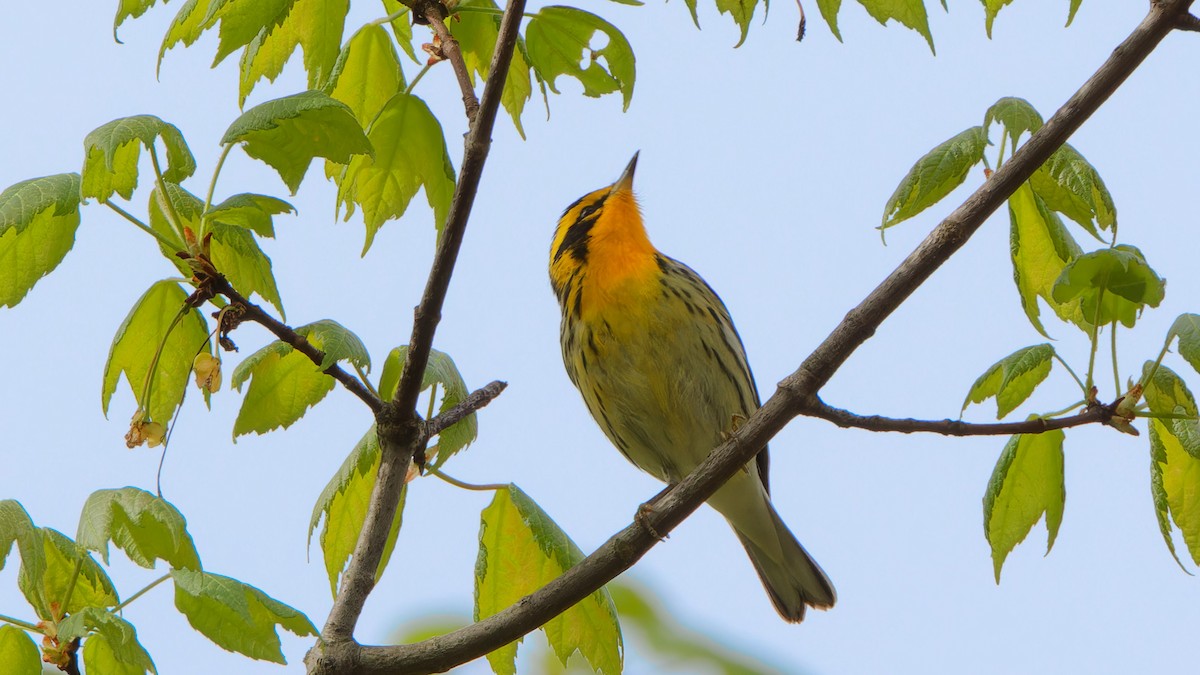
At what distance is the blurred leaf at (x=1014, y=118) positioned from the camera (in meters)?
2.65

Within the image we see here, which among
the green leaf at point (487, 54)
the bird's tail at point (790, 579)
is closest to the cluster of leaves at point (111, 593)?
the green leaf at point (487, 54)

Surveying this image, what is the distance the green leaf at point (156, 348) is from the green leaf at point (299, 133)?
0.55 metres

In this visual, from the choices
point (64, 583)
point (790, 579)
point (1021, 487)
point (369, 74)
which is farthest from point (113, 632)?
point (790, 579)

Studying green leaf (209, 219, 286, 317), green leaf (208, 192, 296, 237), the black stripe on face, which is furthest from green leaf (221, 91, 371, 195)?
the black stripe on face

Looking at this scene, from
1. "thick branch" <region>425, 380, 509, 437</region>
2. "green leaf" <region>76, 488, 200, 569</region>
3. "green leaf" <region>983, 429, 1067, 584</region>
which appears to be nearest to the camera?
"green leaf" <region>76, 488, 200, 569</region>

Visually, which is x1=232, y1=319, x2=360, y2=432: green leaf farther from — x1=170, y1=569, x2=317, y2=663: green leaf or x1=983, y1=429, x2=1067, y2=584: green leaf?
x1=983, y1=429, x2=1067, y2=584: green leaf

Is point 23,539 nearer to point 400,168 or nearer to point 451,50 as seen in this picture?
point 400,168

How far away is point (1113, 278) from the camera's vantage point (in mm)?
2418

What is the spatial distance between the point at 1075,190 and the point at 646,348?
97.5 inches

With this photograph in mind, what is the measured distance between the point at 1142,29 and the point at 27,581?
2.61 m

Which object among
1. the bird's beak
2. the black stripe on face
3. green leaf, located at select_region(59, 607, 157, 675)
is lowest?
green leaf, located at select_region(59, 607, 157, 675)

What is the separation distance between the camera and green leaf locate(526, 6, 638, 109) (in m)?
2.83

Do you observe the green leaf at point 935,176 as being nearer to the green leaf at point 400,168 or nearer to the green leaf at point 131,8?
the green leaf at point 400,168

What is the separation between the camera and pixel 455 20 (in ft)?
10.1
